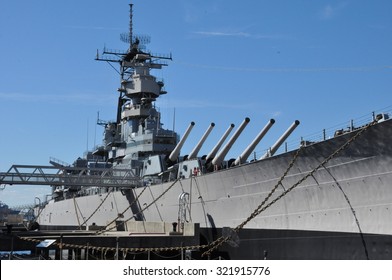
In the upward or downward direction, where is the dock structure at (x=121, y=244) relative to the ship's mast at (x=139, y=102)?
downward

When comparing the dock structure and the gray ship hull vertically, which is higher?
the gray ship hull

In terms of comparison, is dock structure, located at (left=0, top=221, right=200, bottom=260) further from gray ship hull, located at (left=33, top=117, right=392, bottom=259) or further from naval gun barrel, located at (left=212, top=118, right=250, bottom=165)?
naval gun barrel, located at (left=212, top=118, right=250, bottom=165)

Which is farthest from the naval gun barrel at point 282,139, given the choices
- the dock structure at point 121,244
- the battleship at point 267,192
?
the dock structure at point 121,244

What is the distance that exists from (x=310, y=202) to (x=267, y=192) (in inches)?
74.6

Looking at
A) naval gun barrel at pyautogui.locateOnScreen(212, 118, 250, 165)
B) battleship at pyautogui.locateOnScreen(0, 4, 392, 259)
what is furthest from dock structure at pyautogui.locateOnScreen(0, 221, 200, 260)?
naval gun barrel at pyautogui.locateOnScreen(212, 118, 250, 165)

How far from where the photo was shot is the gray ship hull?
41.9 ft

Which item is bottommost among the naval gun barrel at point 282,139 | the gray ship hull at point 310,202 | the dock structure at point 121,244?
the dock structure at point 121,244

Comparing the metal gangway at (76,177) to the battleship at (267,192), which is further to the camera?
the metal gangway at (76,177)

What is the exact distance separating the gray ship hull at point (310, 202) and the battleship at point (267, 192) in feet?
0.10

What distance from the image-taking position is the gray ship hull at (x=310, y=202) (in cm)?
1277

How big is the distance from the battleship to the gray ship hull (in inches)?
1.1

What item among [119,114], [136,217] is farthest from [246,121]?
[119,114]

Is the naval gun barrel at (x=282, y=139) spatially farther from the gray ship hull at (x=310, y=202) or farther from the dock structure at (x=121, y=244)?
the dock structure at (x=121, y=244)

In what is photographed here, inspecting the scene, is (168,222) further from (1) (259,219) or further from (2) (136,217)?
(1) (259,219)
